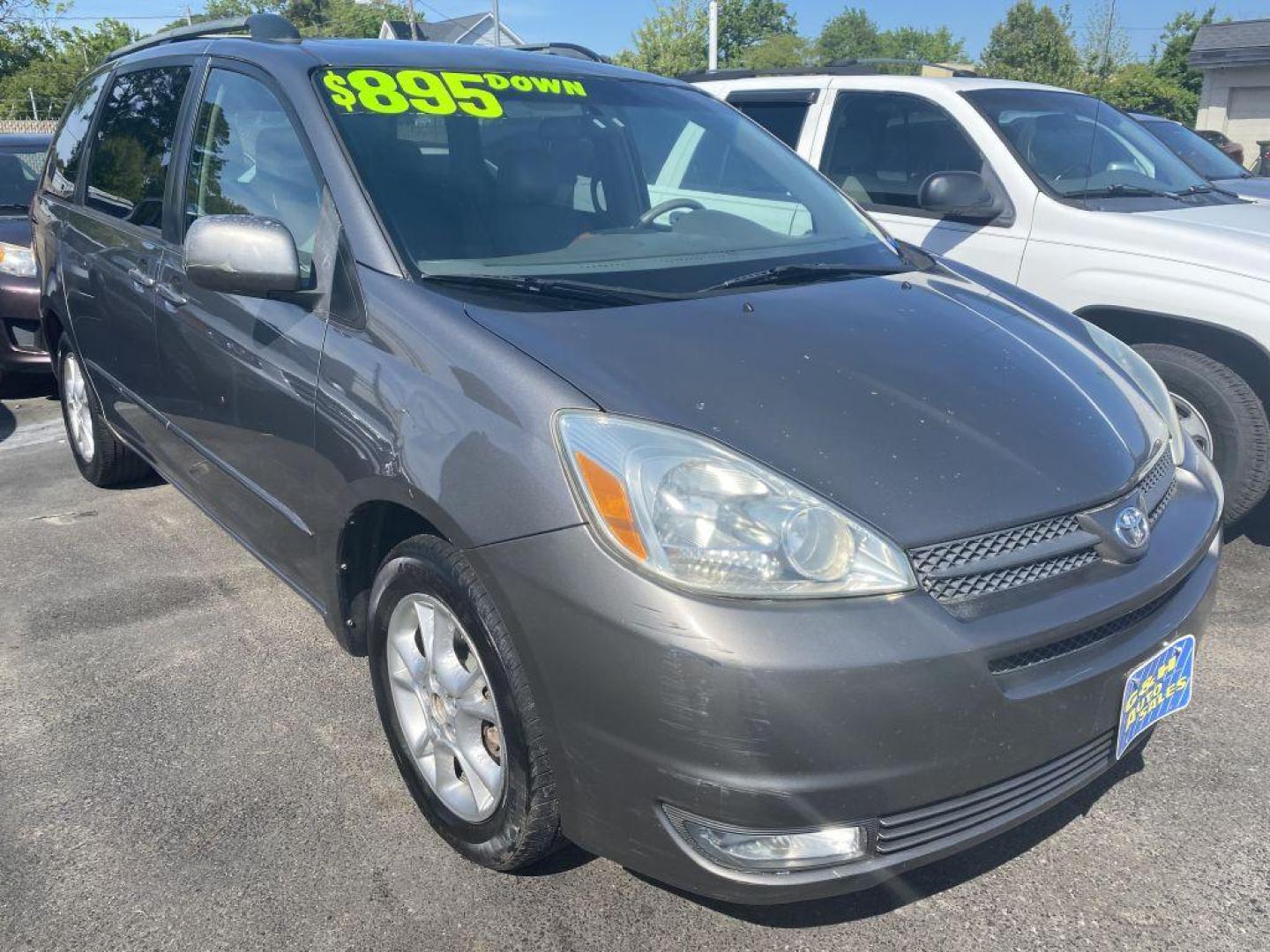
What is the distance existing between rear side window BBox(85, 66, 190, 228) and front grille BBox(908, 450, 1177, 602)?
2832 millimetres

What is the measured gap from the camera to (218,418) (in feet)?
10.3

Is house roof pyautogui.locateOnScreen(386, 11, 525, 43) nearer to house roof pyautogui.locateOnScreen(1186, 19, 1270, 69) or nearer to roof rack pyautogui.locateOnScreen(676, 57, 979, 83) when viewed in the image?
house roof pyautogui.locateOnScreen(1186, 19, 1270, 69)

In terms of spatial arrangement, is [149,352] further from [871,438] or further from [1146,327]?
[1146,327]

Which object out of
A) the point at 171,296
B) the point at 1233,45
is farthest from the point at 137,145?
the point at 1233,45

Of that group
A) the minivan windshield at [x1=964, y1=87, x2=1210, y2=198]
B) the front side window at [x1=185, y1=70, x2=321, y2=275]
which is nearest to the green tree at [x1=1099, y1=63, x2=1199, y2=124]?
the minivan windshield at [x1=964, y1=87, x2=1210, y2=198]

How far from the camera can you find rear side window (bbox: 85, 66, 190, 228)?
359cm

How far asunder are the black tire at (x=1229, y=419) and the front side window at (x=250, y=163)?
10.7ft

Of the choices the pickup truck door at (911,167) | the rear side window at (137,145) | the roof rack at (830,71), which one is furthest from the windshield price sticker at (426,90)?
the roof rack at (830,71)

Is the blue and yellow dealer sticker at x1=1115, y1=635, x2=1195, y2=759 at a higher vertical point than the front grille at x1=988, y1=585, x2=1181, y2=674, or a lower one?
lower

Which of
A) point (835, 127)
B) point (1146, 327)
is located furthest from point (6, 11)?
point (1146, 327)

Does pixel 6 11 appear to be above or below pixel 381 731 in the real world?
above

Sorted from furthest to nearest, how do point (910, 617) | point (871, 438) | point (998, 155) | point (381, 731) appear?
1. point (998, 155)
2. point (381, 731)
3. point (871, 438)
4. point (910, 617)

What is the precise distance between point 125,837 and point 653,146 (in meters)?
2.51

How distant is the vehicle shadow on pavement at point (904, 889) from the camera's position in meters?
2.27
